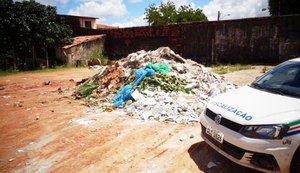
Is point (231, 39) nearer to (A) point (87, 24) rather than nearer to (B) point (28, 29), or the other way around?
(B) point (28, 29)

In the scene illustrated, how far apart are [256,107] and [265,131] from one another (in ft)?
1.41

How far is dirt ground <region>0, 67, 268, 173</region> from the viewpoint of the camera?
4125 millimetres

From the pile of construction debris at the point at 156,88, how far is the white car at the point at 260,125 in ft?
7.61

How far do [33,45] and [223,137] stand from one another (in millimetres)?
19843

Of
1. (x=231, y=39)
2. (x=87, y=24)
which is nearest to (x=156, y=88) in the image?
(x=231, y=39)

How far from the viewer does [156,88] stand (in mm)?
7691

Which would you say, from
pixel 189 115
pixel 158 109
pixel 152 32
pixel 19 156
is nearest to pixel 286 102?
pixel 189 115

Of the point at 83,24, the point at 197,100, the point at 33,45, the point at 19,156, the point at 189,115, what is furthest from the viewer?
the point at 83,24

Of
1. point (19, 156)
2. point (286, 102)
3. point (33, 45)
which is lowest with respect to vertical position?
point (19, 156)

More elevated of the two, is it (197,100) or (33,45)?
(33,45)

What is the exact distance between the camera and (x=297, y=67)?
4113mm

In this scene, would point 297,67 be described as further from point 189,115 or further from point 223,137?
point 189,115

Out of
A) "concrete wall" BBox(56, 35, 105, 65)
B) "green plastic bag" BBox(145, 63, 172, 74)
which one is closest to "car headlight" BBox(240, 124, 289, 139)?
"green plastic bag" BBox(145, 63, 172, 74)

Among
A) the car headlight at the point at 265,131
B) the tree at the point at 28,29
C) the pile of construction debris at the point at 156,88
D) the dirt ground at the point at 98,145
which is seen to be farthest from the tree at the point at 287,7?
the car headlight at the point at 265,131
